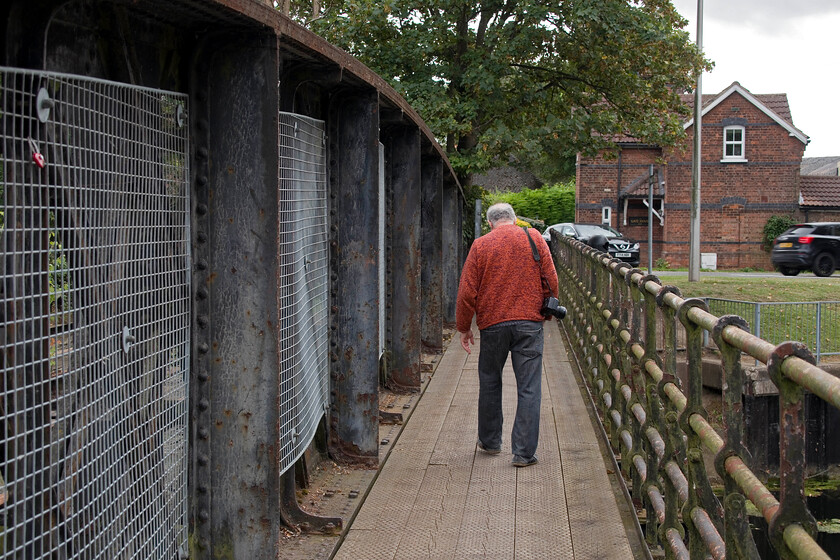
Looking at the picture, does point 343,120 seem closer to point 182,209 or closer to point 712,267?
point 182,209

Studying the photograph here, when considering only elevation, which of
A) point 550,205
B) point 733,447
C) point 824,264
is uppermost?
point 550,205

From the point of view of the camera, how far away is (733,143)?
41438mm

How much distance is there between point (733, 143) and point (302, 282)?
3911 centimetres

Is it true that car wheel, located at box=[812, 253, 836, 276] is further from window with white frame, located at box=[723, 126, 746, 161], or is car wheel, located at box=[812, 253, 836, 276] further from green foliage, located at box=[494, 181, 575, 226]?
green foliage, located at box=[494, 181, 575, 226]

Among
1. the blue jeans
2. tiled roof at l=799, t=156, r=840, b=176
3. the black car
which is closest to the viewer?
the blue jeans

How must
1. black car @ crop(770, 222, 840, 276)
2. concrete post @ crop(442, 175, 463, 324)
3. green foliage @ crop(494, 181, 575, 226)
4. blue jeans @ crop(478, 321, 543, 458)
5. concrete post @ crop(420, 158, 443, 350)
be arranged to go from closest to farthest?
1. blue jeans @ crop(478, 321, 543, 458)
2. concrete post @ crop(420, 158, 443, 350)
3. concrete post @ crop(442, 175, 463, 324)
4. black car @ crop(770, 222, 840, 276)
5. green foliage @ crop(494, 181, 575, 226)

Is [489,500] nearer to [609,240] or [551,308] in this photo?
[551,308]

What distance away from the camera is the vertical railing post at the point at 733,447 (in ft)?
9.52

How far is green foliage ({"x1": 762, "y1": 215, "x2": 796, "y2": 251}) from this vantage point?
133 feet

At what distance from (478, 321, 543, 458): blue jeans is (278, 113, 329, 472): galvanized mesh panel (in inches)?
43.9

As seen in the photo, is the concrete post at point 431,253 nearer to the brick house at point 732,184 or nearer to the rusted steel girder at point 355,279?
the rusted steel girder at point 355,279

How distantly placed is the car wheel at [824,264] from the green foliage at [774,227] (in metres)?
10.7

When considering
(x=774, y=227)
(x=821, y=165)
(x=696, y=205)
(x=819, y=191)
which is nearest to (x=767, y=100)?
(x=819, y=191)

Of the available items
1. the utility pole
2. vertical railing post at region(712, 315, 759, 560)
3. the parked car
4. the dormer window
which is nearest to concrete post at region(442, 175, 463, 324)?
vertical railing post at region(712, 315, 759, 560)
